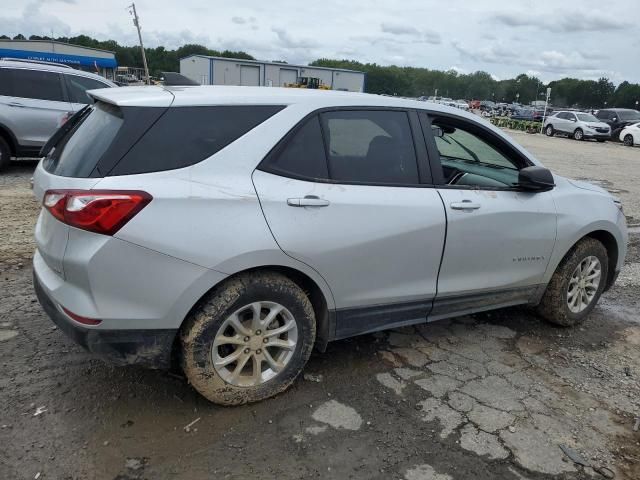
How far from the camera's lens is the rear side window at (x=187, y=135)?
8.51 ft

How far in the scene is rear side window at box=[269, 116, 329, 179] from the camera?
2.89m

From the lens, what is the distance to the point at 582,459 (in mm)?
2754

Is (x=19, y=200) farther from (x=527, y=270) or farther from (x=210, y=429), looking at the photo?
(x=527, y=270)

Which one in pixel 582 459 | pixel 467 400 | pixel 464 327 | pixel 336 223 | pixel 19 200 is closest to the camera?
pixel 582 459

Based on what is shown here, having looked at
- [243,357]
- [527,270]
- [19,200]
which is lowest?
[19,200]

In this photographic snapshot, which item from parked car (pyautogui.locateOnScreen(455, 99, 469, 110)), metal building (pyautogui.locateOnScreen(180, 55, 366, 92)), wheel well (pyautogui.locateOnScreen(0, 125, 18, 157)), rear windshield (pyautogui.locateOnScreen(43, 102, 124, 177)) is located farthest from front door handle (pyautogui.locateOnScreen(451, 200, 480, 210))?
metal building (pyautogui.locateOnScreen(180, 55, 366, 92))

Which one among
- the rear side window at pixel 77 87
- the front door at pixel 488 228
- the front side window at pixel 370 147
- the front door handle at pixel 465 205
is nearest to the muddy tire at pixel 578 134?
the rear side window at pixel 77 87

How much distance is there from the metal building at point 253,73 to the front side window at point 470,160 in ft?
162

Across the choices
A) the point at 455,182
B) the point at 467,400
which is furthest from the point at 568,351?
the point at 455,182

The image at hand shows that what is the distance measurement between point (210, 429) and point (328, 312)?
0.89 metres

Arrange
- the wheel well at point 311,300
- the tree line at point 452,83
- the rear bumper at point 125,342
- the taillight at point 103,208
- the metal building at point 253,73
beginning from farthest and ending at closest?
the tree line at point 452,83 → the metal building at point 253,73 → the wheel well at point 311,300 → the rear bumper at point 125,342 → the taillight at point 103,208

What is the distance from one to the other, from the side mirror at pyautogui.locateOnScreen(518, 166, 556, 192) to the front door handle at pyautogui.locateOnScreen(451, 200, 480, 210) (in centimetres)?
46

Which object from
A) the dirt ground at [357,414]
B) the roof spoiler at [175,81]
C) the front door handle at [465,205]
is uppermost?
the roof spoiler at [175,81]

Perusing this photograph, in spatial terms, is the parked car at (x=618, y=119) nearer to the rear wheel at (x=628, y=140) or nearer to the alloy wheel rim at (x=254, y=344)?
the rear wheel at (x=628, y=140)
